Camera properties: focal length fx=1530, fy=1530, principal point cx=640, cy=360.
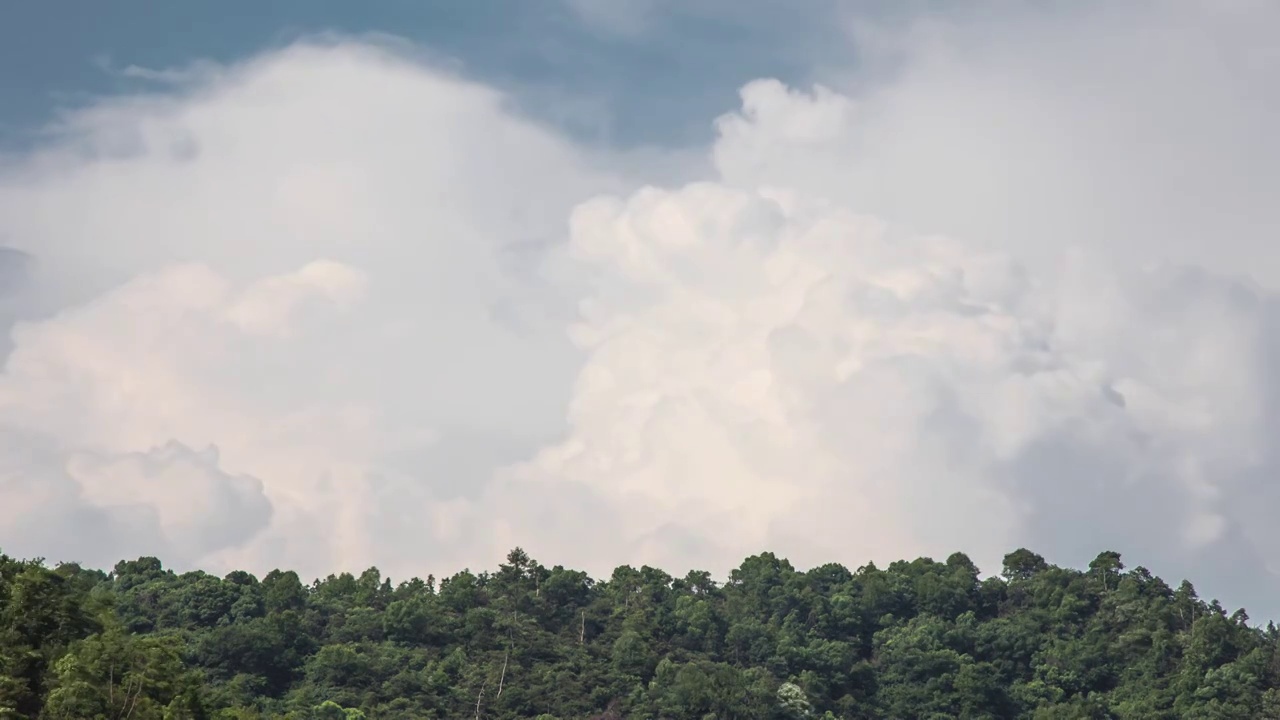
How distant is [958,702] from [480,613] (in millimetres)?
37447

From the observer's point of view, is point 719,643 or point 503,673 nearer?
point 503,673

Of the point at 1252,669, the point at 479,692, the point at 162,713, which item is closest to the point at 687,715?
the point at 479,692

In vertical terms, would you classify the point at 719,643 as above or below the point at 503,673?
above

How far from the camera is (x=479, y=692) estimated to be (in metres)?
105

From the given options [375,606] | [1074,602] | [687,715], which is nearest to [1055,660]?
[1074,602]

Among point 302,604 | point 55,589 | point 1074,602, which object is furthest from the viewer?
point 1074,602

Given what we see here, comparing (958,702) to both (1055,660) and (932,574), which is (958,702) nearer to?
(1055,660)

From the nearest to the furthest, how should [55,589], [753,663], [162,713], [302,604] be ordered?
1. [162,713]
2. [55,589]
3. [302,604]
4. [753,663]

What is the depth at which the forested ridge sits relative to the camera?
341 feet

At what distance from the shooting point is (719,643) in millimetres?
125375

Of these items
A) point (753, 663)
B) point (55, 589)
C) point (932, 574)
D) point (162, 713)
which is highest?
point (932, 574)

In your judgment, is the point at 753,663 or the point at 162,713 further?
the point at 753,663

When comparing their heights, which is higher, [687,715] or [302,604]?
[302,604]

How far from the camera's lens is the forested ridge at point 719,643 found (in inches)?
4097
